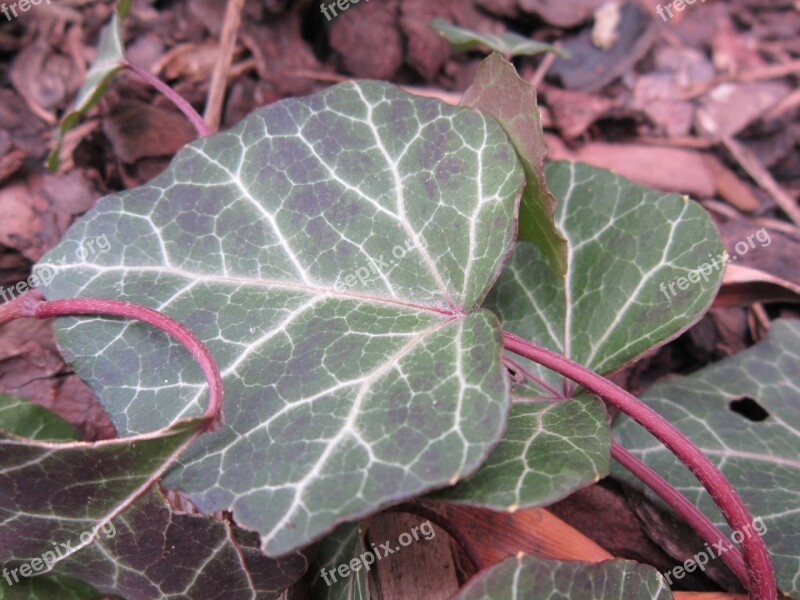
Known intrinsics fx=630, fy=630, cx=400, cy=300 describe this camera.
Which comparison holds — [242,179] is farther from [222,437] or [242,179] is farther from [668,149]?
[668,149]

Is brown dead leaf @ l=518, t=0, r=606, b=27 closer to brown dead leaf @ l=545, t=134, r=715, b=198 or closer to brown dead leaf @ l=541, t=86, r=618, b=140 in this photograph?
brown dead leaf @ l=541, t=86, r=618, b=140

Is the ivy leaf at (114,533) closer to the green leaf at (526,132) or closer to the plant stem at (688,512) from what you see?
the plant stem at (688,512)

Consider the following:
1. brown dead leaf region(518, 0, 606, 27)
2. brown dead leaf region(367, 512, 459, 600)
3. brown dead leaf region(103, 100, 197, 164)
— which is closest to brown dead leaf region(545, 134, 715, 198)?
brown dead leaf region(518, 0, 606, 27)

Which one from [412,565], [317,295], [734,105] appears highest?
[317,295]

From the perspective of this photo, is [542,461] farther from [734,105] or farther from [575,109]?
[734,105]

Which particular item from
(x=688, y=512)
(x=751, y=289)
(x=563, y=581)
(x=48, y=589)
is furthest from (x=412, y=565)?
(x=751, y=289)

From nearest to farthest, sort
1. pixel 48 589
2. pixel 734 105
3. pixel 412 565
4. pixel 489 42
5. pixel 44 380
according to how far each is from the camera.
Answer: pixel 48 589
pixel 412 565
pixel 44 380
pixel 489 42
pixel 734 105

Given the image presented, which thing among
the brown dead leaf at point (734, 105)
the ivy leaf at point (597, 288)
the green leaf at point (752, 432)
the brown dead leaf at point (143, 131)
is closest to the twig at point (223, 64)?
the brown dead leaf at point (143, 131)
